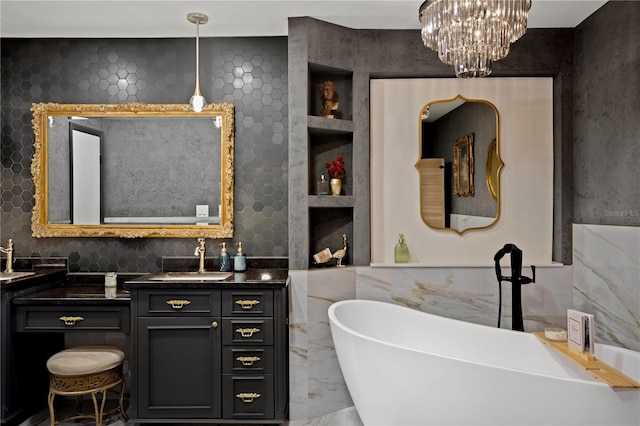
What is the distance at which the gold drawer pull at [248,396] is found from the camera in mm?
2839

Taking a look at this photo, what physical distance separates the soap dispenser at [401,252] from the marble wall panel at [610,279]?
1.16 m

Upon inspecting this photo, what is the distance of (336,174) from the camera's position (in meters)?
3.28

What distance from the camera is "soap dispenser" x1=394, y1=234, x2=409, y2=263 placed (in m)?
3.27

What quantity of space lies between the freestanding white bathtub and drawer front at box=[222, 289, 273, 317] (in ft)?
1.30

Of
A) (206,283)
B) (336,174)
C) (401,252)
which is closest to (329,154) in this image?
(336,174)

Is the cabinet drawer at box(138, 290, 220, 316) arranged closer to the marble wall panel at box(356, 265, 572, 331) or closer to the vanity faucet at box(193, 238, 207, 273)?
the vanity faucet at box(193, 238, 207, 273)

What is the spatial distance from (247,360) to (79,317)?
3.53ft

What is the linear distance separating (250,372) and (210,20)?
90.8 inches

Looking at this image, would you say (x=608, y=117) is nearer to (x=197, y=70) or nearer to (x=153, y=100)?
(x=197, y=70)

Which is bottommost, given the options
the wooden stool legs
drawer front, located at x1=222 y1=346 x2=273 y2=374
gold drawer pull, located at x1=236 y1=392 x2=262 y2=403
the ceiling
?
gold drawer pull, located at x1=236 y1=392 x2=262 y2=403

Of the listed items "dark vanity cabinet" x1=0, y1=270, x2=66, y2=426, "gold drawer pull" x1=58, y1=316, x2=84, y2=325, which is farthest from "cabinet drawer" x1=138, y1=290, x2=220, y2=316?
"dark vanity cabinet" x1=0, y1=270, x2=66, y2=426

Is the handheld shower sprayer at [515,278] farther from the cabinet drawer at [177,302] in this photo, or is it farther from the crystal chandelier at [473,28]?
the cabinet drawer at [177,302]

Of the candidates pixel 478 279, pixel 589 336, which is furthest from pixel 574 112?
pixel 589 336

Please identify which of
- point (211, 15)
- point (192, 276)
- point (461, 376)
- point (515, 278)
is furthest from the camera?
point (192, 276)
